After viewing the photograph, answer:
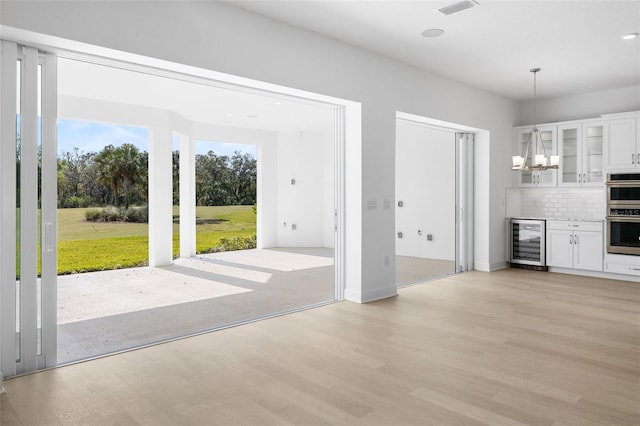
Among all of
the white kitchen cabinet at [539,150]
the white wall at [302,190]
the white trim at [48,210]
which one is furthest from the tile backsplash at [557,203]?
the white trim at [48,210]

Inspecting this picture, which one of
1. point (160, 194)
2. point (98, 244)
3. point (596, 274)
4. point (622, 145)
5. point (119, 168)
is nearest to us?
point (622, 145)

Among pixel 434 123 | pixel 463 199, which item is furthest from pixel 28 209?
pixel 463 199

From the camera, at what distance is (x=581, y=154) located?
7.13m

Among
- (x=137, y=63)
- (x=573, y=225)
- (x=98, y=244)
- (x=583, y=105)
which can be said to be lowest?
(x=98, y=244)

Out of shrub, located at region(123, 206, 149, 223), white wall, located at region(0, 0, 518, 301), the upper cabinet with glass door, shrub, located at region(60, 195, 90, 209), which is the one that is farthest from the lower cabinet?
shrub, located at region(60, 195, 90, 209)

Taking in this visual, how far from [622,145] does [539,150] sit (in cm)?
124

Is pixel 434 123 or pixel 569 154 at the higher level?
pixel 434 123

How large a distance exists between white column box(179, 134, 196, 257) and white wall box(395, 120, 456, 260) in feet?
14.2

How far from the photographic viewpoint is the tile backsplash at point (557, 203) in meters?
7.25

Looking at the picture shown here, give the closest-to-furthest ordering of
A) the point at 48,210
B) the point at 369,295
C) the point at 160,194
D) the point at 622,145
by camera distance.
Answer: the point at 48,210 < the point at 369,295 < the point at 622,145 < the point at 160,194

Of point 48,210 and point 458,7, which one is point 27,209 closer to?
point 48,210

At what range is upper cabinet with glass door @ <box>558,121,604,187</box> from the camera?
Result: 696cm

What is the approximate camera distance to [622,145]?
6.58 meters

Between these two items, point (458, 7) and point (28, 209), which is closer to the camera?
point (28, 209)
